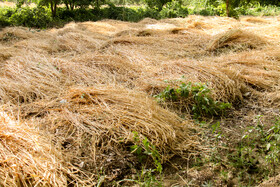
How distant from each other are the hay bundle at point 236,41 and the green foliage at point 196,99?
6.54 ft

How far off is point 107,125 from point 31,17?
6.84 metres

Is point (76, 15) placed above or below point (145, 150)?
above

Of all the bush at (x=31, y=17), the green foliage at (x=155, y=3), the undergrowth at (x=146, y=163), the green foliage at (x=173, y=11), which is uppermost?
the green foliage at (x=155, y=3)

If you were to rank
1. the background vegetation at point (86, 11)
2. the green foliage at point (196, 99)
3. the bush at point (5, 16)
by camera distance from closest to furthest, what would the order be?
the green foliage at point (196, 99) < the bush at point (5, 16) < the background vegetation at point (86, 11)

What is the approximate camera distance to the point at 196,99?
2447 mm

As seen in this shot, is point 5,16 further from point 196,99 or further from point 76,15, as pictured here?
point 196,99

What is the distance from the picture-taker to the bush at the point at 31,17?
7.38m

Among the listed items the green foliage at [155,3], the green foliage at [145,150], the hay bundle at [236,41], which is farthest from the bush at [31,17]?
the green foliage at [145,150]

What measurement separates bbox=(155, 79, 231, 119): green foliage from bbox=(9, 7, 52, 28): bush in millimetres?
6482

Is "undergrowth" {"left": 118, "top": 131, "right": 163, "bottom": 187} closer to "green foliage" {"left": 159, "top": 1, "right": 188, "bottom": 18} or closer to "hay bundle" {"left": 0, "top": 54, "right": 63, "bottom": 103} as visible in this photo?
"hay bundle" {"left": 0, "top": 54, "right": 63, "bottom": 103}

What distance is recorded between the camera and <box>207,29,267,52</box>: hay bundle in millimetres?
4195

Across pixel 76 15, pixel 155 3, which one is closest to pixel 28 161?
pixel 76 15

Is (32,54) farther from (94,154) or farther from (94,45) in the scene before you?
(94,154)

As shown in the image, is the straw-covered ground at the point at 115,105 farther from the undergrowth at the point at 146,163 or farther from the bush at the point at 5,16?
the bush at the point at 5,16
